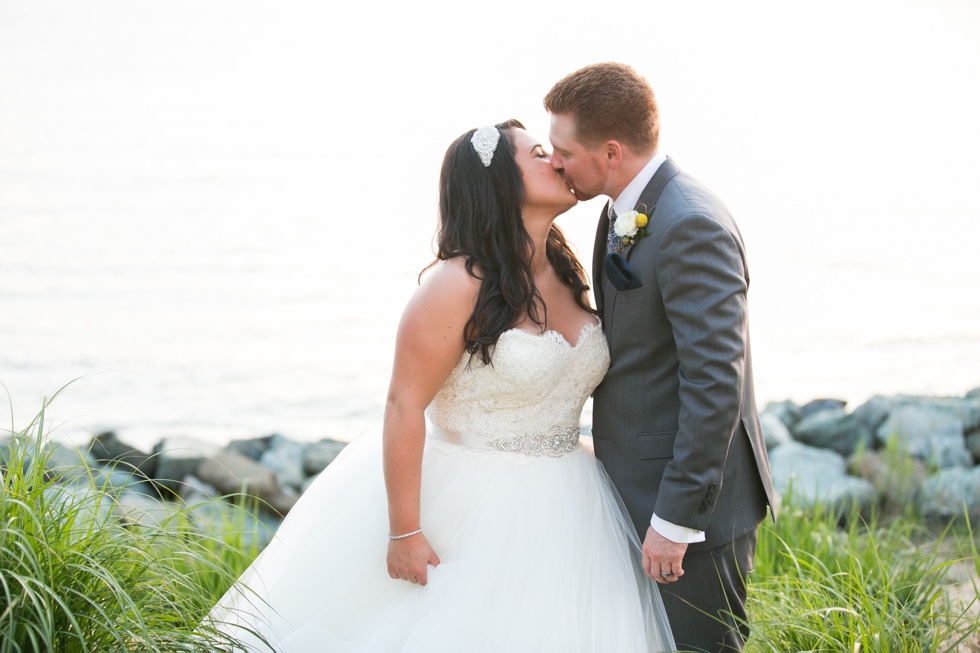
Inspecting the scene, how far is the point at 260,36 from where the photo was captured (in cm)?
1755

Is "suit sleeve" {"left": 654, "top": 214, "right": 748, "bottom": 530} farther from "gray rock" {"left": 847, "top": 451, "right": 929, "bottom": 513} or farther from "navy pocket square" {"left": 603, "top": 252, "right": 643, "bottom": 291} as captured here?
"gray rock" {"left": 847, "top": 451, "right": 929, "bottom": 513}

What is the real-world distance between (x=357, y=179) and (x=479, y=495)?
11.9 meters

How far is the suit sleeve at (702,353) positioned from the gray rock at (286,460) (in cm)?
Answer: 436

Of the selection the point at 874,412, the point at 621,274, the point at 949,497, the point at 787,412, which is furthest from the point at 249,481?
the point at 874,412

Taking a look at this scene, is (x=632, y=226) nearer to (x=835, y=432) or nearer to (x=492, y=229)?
(x=492, y=229)

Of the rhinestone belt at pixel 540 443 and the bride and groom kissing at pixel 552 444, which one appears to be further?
the rhinestone belt at pixel 540 443

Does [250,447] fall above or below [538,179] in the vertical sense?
below

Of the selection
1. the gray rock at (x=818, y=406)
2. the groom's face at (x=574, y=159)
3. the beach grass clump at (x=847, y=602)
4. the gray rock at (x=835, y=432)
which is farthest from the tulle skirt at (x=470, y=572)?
the gray rock at (x=818, y=406)

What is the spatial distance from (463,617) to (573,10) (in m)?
14.8

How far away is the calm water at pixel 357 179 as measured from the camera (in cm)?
945

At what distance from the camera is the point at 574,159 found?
120 inches

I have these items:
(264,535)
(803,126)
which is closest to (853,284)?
(803,126)

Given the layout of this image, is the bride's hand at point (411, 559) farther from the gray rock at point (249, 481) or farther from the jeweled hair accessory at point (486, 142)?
the gray rock at point (249, 481)

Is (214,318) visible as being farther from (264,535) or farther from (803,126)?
(803,126)
